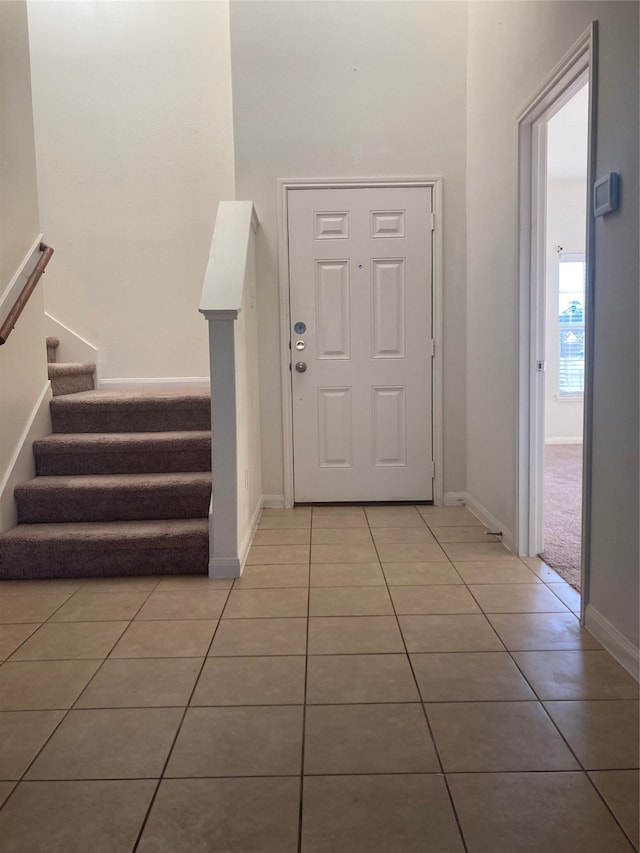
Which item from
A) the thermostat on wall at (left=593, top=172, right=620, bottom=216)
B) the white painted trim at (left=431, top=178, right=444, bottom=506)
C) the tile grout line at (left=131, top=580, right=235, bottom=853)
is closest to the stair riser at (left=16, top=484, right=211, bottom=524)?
the tile grout line at (left=131, top=580, right=235, bottom=853)

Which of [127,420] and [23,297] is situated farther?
[127,420]

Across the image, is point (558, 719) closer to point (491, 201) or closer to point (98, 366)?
point (491, 201)

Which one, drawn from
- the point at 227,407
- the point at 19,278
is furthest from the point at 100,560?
the point at 19,278

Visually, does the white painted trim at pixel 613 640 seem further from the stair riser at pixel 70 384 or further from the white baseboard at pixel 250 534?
the stair riser at pixel 70 384

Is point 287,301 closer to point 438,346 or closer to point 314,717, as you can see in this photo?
point 438,346

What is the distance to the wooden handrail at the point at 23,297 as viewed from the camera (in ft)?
9.82

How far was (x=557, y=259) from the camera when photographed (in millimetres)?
6898

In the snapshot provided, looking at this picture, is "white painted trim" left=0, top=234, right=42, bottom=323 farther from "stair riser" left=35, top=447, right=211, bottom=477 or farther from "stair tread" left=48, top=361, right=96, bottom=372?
"stair riser" left=35, top=447, right=211, bottom=477

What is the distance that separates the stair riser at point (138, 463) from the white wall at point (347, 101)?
3.28ft

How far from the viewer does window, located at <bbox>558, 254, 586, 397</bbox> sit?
22.9 ft

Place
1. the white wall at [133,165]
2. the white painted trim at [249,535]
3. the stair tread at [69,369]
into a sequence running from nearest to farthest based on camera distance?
1. the white painted trim at [249,535]
2. the stair tread at [69,369]
3. the white wall at [133,165]

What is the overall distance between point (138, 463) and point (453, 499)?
1922 millimetres

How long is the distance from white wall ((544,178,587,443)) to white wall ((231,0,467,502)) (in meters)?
3.12

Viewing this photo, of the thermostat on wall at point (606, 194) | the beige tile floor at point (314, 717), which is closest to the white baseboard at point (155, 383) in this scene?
the beige tile floor at point (314, 717)
